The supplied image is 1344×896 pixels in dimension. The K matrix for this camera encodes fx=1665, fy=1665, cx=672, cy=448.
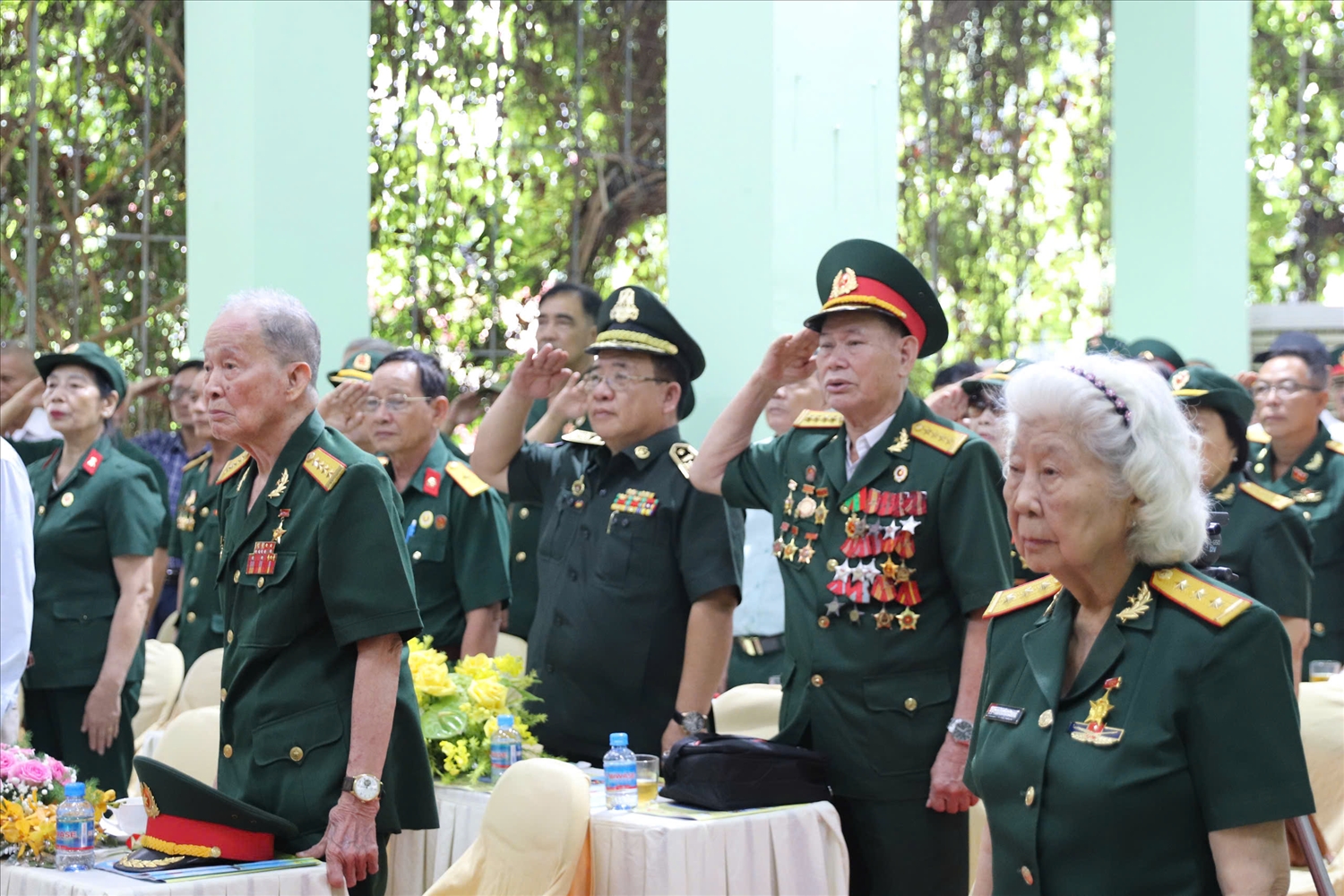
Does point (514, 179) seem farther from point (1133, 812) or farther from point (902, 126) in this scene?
point (1133, 812)

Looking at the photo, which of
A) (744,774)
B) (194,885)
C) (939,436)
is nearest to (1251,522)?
(939,436)

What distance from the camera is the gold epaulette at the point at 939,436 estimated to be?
4281 millimetres

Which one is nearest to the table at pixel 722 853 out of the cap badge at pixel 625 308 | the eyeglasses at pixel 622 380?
the eyeglasses at pixel 622 380

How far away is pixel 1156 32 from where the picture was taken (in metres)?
9.03

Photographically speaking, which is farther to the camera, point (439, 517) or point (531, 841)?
point (439, 517)

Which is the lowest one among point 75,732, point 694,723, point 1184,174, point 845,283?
point 75,732

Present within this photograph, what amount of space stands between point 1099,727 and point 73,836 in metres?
2.21

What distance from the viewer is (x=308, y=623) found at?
3.41 metres

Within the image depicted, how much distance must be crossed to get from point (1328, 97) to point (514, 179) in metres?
6.38

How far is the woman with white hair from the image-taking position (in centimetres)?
233

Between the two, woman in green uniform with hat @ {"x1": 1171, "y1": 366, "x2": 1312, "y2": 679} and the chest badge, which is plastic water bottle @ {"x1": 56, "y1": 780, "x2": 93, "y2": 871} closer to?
the chest badge

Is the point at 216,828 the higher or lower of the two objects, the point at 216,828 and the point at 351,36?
the lower

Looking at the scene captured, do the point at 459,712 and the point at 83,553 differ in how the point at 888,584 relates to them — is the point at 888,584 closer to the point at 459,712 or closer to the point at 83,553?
the point at 459,712

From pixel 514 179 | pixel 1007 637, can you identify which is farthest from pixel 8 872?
pixel 514 179
